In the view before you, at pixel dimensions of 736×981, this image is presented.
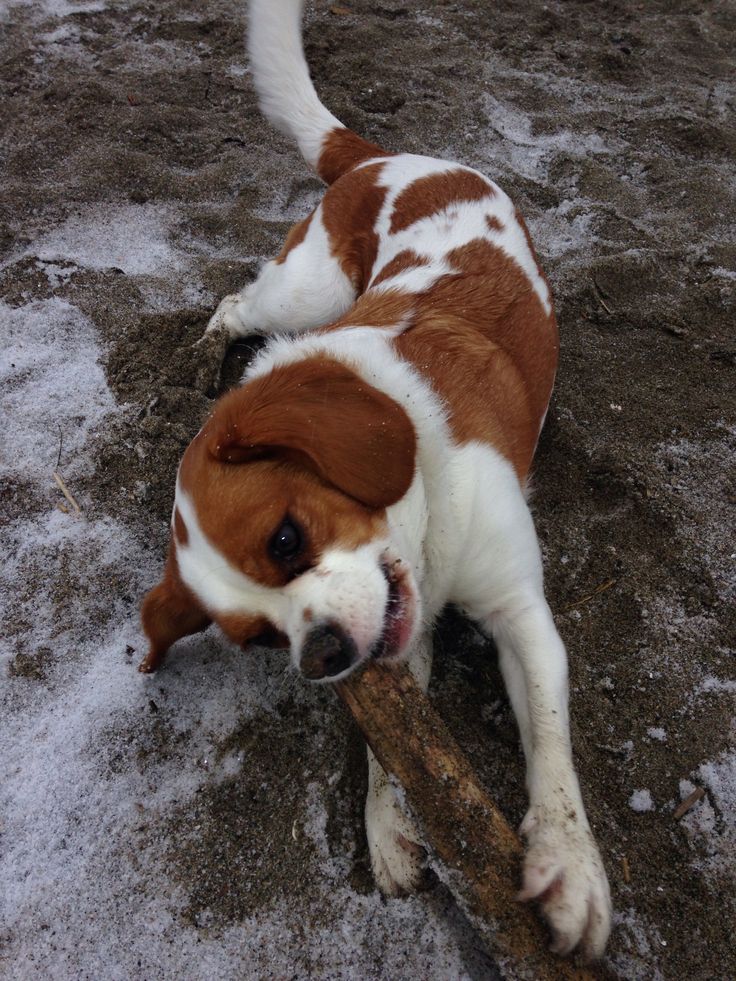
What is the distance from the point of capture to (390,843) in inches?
70.4

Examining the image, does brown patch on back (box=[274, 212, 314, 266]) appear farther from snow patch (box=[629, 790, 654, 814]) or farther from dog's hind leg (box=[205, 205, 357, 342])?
snow patch (box=[629, 790, 654, 814])

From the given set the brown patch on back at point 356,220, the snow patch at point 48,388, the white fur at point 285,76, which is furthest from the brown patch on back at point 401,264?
the snow patch at point 48,388

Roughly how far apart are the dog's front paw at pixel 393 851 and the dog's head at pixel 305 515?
49 centimetres

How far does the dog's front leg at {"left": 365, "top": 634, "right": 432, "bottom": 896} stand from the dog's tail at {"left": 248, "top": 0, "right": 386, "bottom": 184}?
2560mm

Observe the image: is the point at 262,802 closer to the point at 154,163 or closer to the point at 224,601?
the point at 224,601

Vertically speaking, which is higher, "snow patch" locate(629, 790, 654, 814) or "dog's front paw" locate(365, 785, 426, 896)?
"snow patch" locate(629, 790, 654, 814)

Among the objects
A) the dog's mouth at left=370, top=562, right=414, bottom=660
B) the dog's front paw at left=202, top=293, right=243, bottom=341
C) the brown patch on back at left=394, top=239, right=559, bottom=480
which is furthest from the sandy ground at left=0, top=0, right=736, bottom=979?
the dog's mouth at left=370, top=562, right=414, bottom=660

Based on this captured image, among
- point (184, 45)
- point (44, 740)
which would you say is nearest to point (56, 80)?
point (184, 45)

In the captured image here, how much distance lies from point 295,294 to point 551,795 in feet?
7.34

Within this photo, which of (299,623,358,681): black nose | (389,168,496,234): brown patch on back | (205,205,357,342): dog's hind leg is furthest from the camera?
(205,205,357,342): dog's hind leg

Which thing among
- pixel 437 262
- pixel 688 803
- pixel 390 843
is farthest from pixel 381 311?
pixel 688 803

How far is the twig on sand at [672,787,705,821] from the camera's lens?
1.84 meters

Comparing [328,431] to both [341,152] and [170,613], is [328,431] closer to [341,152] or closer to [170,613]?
[170,613]

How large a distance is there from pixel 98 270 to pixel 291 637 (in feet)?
8.09
